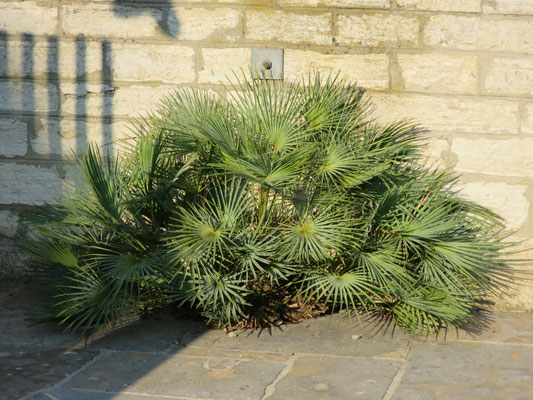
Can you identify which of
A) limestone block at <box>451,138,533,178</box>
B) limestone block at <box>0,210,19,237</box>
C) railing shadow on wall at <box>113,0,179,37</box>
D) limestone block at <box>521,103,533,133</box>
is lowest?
limestone block at <box>0,210,19,237</box>

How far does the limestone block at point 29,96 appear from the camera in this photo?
16.1 ft

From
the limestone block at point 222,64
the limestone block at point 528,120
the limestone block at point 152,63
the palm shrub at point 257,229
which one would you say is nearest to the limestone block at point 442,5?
the limestone block at point 528,120

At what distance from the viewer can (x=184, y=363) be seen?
383 centimetres

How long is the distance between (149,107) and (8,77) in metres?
0.94

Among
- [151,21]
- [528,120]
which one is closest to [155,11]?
[151,21]

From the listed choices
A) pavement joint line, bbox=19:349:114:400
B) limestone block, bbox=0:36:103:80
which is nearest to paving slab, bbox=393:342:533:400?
pavement joint line, bbox=19:349:114:400

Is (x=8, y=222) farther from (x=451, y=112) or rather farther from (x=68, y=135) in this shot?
(x=451, y=112)

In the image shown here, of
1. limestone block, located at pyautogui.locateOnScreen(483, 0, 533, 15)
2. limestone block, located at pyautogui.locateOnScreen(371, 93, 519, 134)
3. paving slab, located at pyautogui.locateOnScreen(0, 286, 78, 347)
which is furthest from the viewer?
limestone block, located at pyautogui.locateOnScreen(371, 93, 519, 134)

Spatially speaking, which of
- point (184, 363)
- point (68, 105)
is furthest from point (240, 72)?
point (184, 363)

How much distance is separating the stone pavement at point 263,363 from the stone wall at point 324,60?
1.03 m

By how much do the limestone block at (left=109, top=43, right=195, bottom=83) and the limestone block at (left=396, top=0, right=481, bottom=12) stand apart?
135cm

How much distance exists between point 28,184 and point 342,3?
2318mm

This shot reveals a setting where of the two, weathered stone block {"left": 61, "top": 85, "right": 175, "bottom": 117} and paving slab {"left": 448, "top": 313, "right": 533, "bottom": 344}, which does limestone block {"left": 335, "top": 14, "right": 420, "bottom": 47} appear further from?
paving slab {"left": 448, "top": 313, "right": 533, "bottom": 344}

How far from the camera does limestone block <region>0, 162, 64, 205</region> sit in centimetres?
497
